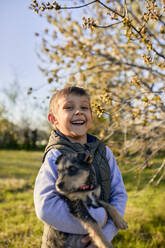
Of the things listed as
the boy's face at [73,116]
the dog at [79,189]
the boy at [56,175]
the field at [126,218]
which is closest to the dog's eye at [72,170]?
the dog at [79,189]

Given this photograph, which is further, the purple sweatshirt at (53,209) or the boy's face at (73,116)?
the boy's face at (73,116)

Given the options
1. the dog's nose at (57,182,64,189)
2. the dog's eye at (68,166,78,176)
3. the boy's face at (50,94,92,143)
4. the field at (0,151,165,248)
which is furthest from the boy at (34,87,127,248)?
the field at (0,151,165,248)

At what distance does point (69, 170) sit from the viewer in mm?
1630

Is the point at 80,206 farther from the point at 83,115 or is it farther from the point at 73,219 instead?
the point at 83,115

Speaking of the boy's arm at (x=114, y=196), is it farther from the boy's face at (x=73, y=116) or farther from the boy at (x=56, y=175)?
the boy's face at (x=73, y=116)

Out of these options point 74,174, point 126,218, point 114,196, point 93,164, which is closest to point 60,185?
point 74,174

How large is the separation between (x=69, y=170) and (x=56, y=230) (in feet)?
1.90

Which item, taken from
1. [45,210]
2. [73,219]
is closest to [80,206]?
[73,219]

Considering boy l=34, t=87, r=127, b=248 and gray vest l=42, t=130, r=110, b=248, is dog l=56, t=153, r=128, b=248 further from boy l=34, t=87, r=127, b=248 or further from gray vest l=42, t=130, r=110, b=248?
gray vest l=42, t=130, r=110, b=248

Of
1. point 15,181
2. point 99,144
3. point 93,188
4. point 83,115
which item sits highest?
point 83,115

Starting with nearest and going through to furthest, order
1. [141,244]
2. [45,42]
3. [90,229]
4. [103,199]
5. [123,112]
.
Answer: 1. [90,229]
2. [103,199]
3. [141,244]
4. [123,112]
5. [45,42]

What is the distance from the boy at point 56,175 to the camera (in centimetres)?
171

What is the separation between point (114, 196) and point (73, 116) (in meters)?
0.85

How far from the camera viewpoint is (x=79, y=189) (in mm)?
1644
